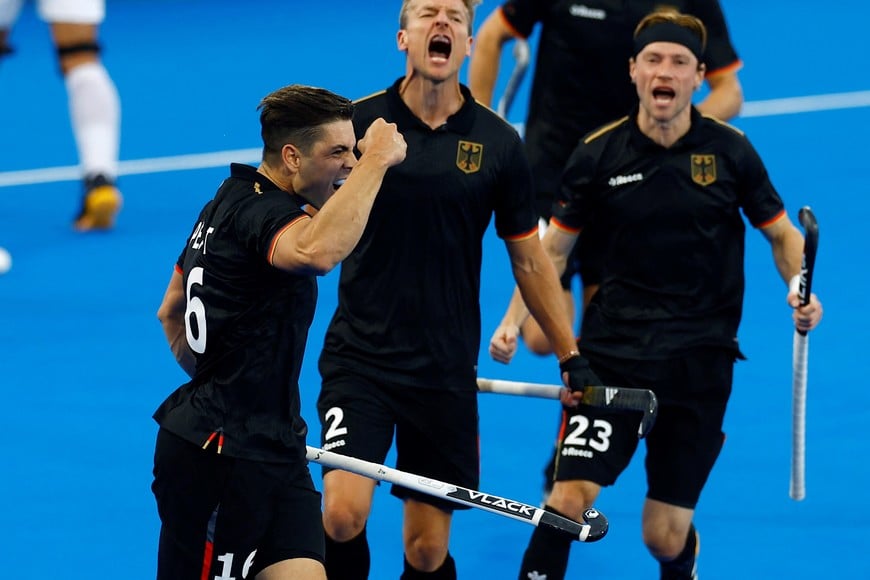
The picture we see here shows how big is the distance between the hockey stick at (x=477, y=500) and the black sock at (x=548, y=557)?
24.7 inches

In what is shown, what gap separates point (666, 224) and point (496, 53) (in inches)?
88.5

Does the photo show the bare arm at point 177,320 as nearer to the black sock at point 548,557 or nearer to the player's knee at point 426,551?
the player's knee at point 426,551

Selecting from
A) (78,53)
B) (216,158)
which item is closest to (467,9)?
(78,53)

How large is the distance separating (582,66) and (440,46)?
2.08 metres

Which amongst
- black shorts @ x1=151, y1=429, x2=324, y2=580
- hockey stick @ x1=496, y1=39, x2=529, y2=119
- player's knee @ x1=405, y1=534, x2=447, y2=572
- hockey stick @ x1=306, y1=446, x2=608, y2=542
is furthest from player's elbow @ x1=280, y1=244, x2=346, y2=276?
hockey stick @ x1=496, y1=39, x2=529, y2=119

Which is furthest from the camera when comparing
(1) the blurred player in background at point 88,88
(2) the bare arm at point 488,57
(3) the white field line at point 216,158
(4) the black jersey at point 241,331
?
(3) the white field line at point 216,158

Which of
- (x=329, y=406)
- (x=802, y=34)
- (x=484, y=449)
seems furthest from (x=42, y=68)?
(x=329, y=406)

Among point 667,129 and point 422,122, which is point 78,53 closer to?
point 422,122

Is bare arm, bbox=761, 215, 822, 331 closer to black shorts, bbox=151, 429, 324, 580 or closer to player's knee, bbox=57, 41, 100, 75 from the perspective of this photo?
black shorts, bbox=151, 429, 324, 580

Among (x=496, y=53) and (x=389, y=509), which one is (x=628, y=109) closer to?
(x=496, y=53)

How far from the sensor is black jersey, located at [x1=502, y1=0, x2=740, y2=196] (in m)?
7.87

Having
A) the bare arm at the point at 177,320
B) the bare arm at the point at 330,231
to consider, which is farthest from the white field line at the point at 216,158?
the bare arm at the point at 330,231

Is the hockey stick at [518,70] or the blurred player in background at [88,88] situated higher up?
the blurred player in background at [88,88]

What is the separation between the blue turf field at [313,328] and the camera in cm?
717
